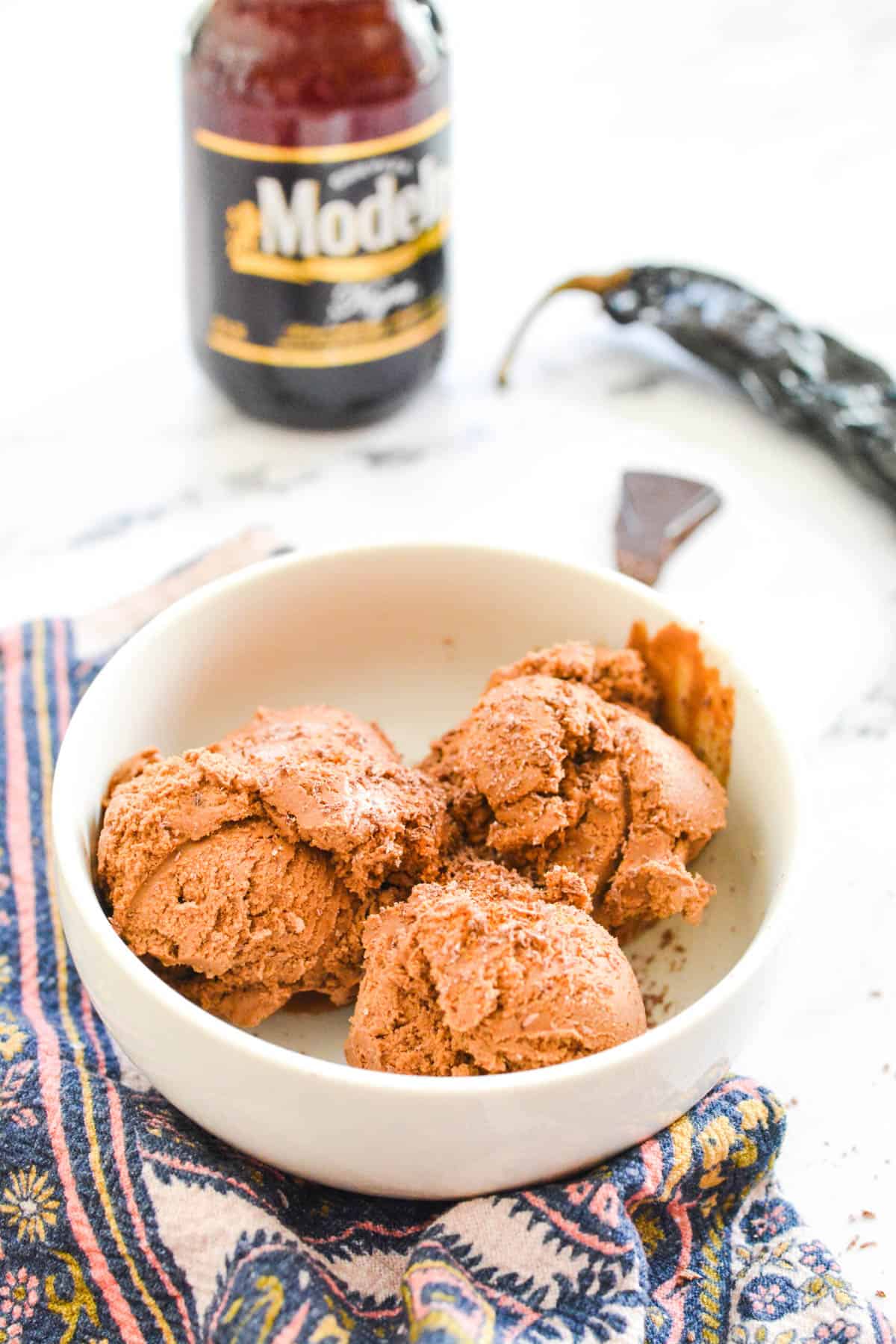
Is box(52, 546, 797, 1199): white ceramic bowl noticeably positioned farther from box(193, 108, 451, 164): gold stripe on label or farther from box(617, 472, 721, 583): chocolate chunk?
box(193, 108, 451, 164): gold stripe on label

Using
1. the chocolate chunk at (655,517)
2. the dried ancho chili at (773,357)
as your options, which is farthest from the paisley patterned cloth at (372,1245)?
the dried ancho chili at (773,357)

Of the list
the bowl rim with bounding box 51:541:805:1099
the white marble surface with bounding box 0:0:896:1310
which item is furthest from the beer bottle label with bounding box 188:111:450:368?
the bowl rim with bounding box 51:541:805:1099

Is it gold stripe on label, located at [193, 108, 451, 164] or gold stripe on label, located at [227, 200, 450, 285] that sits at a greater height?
gold stripe on label, located at [193, 108, 451, 164]

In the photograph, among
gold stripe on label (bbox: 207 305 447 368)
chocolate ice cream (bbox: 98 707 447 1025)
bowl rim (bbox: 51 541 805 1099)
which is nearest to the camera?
bowl rim (bbox: 51 541 805 1099)

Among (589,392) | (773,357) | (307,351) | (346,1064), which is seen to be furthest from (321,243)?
(346,1064)

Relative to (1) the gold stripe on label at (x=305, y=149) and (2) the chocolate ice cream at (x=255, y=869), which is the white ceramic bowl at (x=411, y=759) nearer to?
(2) the chocolate ice cream at (x=255, y=869)

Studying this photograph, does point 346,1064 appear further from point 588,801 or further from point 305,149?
point 305,149
